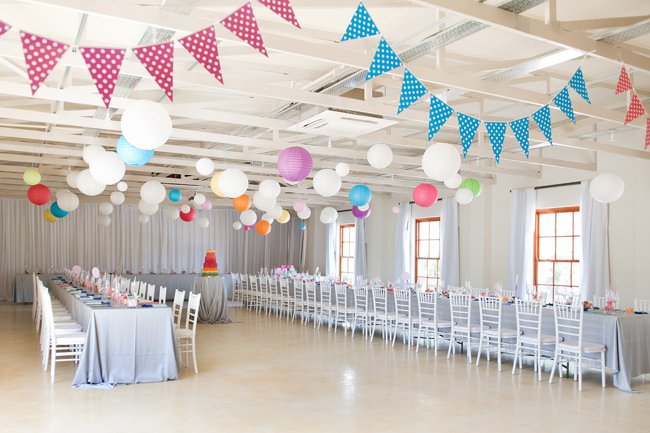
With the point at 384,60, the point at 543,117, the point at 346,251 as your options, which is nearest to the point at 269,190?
the point at 543,117

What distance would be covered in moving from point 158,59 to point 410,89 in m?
1.94

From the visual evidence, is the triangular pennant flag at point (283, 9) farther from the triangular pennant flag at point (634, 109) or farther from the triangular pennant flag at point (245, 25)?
the triangular pennant flag at point (634, 109)

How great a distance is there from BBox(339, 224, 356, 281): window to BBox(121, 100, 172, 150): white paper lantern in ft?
39.4

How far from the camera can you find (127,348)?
5504 millimetres

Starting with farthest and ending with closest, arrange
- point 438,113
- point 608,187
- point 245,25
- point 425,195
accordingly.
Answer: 1. point 425,195
2. point 608,187
3. point 438,113
4. point 245,25

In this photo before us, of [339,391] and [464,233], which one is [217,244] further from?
[339,391]

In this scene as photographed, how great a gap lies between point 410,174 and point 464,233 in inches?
100

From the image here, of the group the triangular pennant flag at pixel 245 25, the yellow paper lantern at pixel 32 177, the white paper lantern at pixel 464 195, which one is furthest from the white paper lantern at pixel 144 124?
the yellow paper lantern at pixel 32 177

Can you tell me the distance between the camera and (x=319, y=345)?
310 inches

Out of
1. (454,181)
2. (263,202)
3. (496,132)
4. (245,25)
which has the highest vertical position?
(245,25)

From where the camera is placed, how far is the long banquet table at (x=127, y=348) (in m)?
5.36

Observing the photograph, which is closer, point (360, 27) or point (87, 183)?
point (360, 27)

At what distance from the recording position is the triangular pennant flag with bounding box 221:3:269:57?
3018mm

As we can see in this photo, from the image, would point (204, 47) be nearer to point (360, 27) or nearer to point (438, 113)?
point (360, 27)
